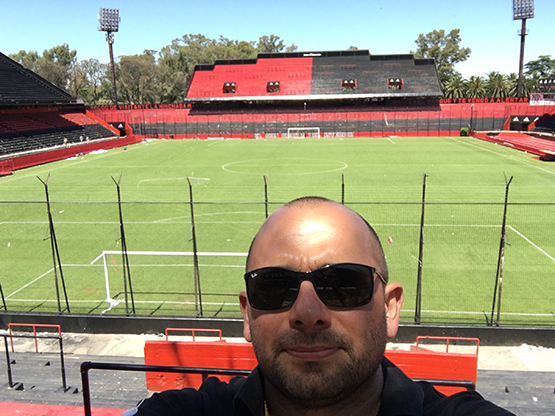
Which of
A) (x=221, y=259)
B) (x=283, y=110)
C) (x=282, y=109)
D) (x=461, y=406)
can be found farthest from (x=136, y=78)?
(x=461, y=406)

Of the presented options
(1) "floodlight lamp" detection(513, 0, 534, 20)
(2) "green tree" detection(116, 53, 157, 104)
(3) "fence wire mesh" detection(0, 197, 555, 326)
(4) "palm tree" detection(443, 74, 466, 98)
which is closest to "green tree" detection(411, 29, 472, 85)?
(4) "palm tree" detection(443, 74, 466, 98)

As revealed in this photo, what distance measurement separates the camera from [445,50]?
112 metres

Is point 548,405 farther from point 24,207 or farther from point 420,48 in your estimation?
point 420,48

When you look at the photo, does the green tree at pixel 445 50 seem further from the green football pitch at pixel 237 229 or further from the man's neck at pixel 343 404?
the man's neck at pixel 343 404

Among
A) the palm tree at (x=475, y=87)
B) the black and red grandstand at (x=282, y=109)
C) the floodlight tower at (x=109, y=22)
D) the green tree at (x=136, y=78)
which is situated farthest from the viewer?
the green tree at (x=136, y=78)

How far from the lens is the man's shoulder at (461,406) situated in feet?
5.85

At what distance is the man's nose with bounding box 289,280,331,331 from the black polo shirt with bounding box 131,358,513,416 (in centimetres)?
39

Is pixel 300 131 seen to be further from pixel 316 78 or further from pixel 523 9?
pixel 523 9

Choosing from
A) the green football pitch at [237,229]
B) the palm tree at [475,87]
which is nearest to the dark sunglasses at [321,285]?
the green football pitch at [237,229]

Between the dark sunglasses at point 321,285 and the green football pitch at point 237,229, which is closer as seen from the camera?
the dark sunglasses at point 321,285

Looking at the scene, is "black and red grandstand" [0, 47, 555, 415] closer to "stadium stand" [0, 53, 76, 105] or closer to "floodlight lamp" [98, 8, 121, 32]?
"stadium stand" [0, 53, 76, 105]

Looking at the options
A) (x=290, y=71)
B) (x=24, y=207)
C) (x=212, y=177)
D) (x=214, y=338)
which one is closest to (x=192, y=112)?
(x=290, y=71)

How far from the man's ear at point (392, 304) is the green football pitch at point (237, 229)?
1062 centimetres

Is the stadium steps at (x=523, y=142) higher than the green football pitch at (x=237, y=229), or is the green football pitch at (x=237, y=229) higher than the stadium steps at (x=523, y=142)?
the stadium steps at (x=523, y=142)
